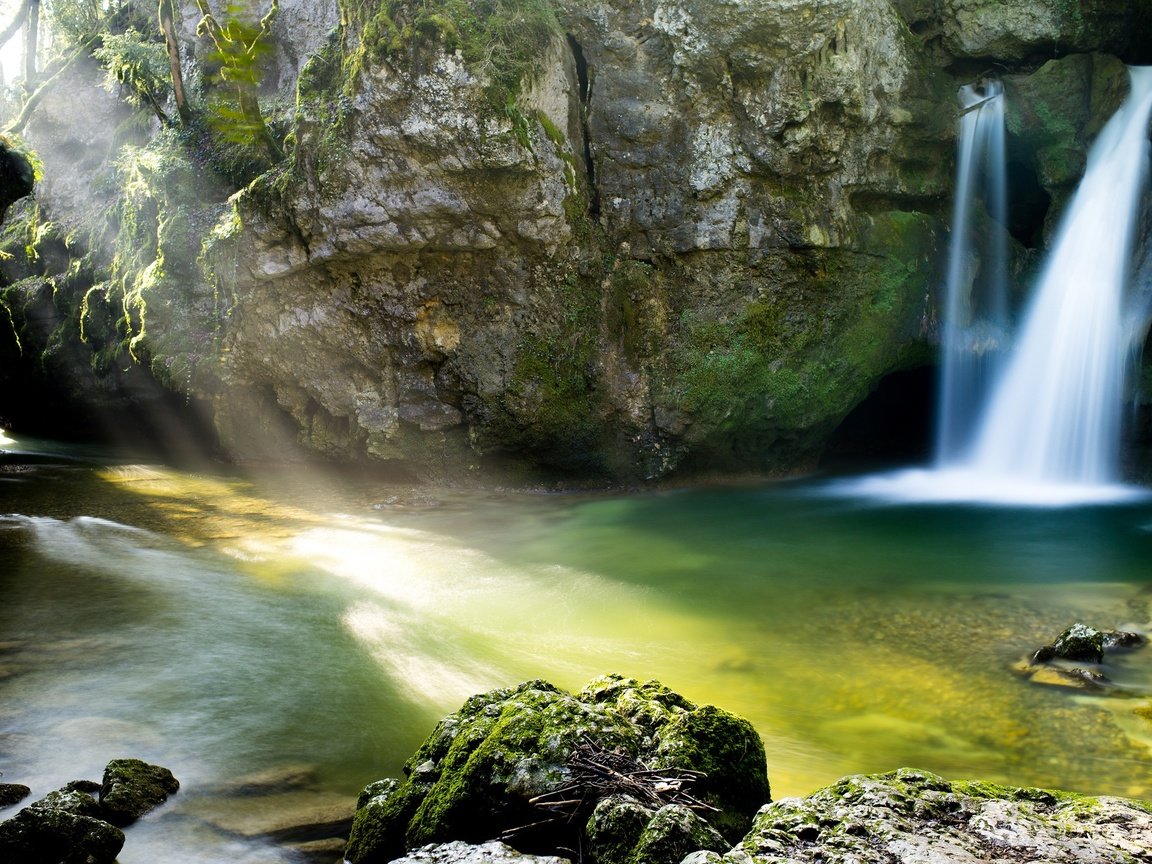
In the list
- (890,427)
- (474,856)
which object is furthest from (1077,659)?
(890,427)

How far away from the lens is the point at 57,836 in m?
3.53

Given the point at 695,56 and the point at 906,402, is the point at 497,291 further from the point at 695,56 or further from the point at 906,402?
the point at 906,402

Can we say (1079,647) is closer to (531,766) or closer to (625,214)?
(531,766)

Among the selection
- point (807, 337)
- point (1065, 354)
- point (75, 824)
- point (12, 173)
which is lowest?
point (75, 824)

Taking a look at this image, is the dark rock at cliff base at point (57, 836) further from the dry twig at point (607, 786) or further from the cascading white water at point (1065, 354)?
the cascading white water at point (1065, 354)

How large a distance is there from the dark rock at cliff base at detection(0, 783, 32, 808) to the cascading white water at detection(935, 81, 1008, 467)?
42.9 feet

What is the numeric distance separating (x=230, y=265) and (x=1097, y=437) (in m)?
13.0

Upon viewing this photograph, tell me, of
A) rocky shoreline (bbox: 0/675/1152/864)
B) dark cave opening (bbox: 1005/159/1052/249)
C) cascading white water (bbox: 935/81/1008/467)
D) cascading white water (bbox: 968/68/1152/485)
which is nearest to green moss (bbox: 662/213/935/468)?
cascading white water (bbox: 935/81/1008/467)

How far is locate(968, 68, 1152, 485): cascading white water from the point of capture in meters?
11.8

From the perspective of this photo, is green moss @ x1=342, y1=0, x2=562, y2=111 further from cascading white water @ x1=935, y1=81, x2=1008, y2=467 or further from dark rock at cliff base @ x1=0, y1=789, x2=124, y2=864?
dark rock at cliff base @ x1=0, y1=789, x2=124, y2=864

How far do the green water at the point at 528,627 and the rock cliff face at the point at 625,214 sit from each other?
1658 millimetres

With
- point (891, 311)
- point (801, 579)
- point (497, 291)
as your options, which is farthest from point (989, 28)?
point (801, 579)

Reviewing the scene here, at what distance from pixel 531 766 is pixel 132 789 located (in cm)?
217

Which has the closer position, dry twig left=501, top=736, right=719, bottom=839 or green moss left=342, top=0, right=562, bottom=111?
dry twig left=501, top=736, right=719, bottom=839
